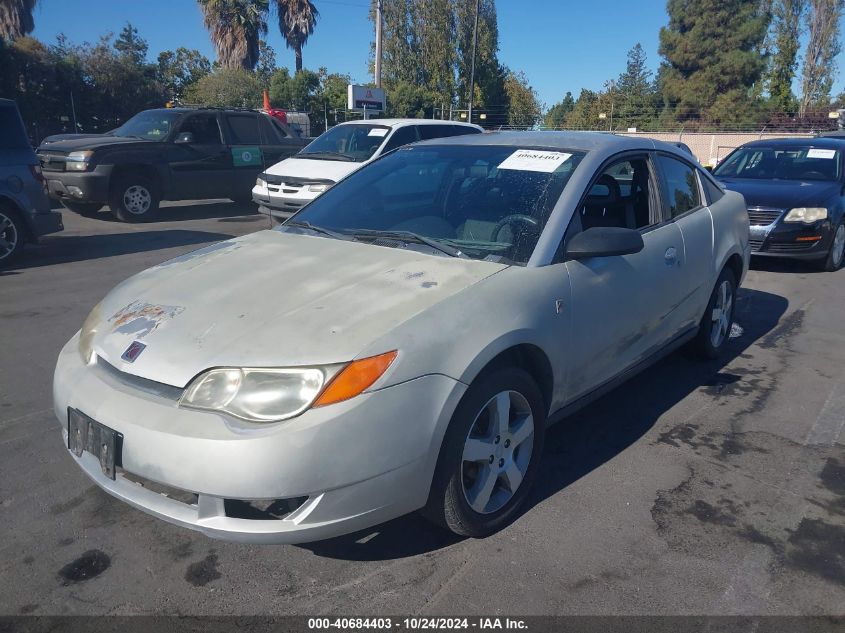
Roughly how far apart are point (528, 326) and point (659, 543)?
1061 millimetres

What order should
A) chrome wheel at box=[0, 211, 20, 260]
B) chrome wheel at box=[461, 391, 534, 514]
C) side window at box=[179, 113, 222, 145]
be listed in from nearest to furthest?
1. chrome wheel at box=[461, 391, 534, 514]
2. chrome wheel at box=[0, 211, 20, 260]
3. side window at box=[179, 113, 222, 145]

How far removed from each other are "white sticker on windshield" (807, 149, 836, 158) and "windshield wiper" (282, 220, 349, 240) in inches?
322

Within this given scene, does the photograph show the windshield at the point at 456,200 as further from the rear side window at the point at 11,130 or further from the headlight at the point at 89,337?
the rear side window at the point at 11,130

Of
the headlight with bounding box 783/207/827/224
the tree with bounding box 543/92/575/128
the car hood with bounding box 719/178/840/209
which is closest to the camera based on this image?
the headlight with bounding box 783/207/827/224

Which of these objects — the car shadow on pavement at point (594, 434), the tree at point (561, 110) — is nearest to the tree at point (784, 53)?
the tree at point (561, 110)

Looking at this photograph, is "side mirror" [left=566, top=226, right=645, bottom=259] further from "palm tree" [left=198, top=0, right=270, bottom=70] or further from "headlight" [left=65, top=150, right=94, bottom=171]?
"palm tree" [left=198, top=0, right=270, bottom=70]

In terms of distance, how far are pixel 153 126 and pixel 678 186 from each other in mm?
10240

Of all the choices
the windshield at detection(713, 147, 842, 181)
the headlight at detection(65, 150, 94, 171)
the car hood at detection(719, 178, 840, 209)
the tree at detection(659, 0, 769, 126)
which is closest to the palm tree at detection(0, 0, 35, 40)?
the headlight at detection(65, 150, 94, 171)

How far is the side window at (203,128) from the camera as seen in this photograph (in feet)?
40.2

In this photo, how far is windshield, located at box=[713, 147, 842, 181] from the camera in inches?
364

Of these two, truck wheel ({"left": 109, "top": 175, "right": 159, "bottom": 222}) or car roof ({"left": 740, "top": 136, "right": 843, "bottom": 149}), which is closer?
car roof ({"left": 740, "top": 136, "right": 843, "bottom": 149})

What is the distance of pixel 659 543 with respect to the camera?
116 inches

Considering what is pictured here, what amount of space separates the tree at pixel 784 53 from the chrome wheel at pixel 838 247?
4557 cm

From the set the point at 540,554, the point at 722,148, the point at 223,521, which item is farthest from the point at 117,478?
the point at 722,148
